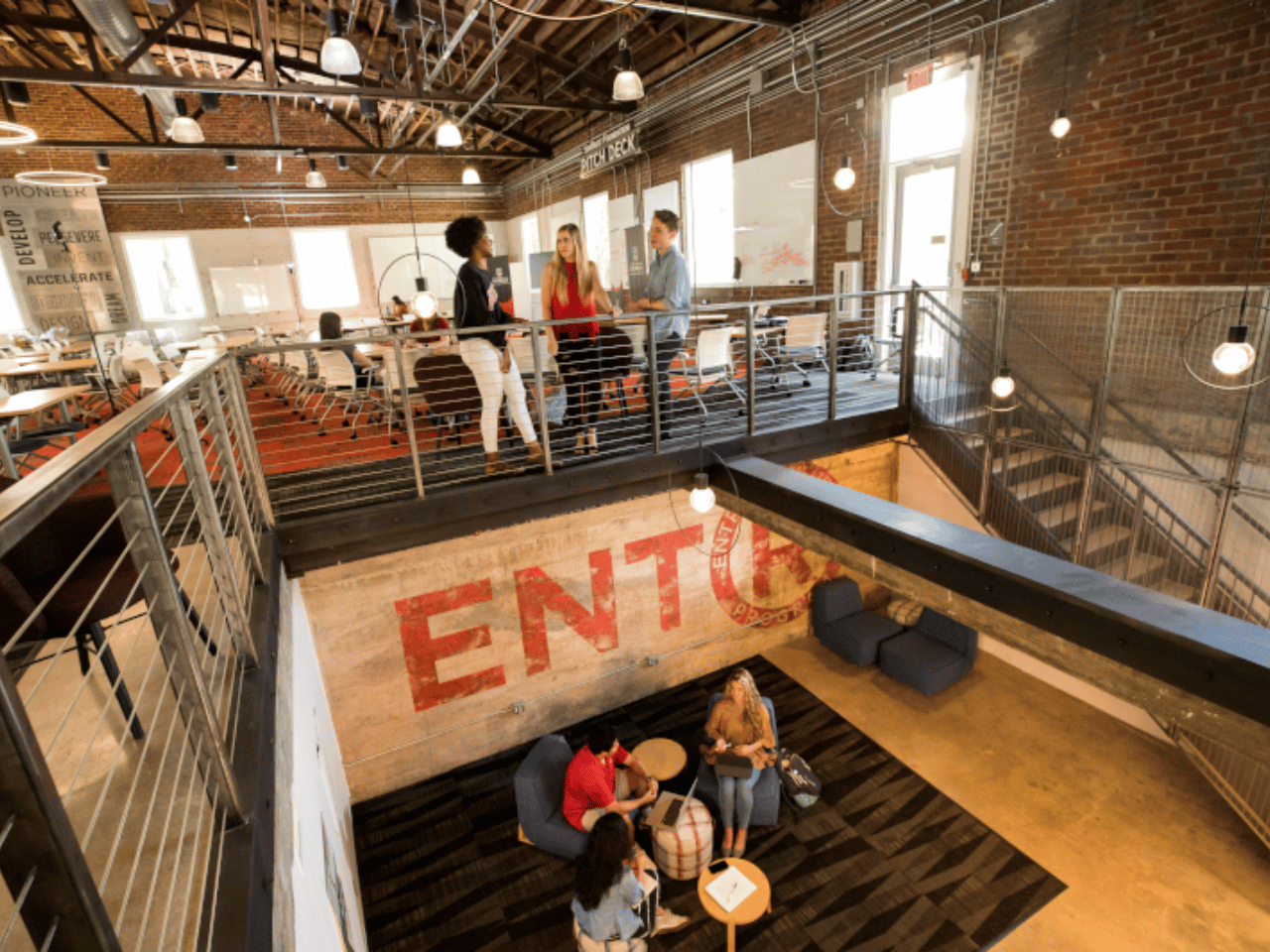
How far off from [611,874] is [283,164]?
567 inches

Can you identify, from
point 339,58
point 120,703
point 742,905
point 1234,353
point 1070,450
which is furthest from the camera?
point 339,58

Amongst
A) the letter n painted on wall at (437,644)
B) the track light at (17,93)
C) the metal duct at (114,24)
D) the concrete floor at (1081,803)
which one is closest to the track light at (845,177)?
the concrete floor at (1081,803)

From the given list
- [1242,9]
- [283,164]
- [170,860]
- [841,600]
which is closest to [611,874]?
[170,860]

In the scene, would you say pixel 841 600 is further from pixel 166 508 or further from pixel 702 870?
pixel 166 508

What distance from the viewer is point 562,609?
17.0 ft

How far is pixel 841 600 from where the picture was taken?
6.45 meters

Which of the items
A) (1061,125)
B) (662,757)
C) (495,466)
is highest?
(1061,125)

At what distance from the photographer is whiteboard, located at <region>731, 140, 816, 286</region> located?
718 cm

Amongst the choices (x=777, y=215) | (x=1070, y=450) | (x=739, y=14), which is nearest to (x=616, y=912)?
(x=1070, y=450)

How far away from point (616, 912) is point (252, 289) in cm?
1361

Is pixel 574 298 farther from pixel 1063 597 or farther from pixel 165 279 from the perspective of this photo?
pixel 165 279

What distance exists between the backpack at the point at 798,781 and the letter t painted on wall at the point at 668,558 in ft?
5.08

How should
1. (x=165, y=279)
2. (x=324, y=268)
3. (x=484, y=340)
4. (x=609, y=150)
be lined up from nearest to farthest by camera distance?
(x=484, y=340) → (x=609, y=150) → (x=165, y=279) → (x=324, y=268)

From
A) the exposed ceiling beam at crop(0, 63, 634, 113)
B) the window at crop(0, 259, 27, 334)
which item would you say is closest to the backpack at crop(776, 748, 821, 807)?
the exposed ceiling beam at crop(0, 63, 634, 113)
